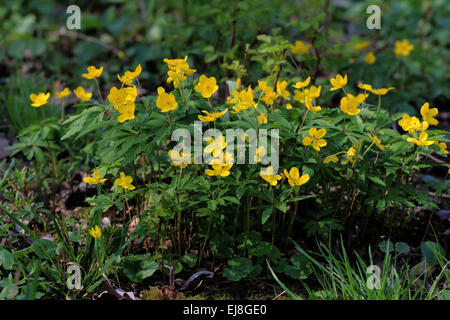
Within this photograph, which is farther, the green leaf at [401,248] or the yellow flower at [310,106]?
the green leaf at [401,248]

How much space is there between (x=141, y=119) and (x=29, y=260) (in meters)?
0.74

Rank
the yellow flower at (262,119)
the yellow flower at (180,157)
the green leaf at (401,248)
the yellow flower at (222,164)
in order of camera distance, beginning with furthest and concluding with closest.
→ the green leaf at (401,248) → the yellow flower at (262,119) → the yellow flower at (180,157) → the yellow flower at (222,164)

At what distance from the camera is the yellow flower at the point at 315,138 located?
5.98 feet

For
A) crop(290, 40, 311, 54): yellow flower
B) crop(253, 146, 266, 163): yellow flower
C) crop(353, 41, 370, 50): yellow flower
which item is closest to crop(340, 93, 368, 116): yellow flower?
crop(253, 146, 266, 163): yellow flower

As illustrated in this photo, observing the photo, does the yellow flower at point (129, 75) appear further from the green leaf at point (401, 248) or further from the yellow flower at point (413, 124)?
the green leaf at point (401, 248)

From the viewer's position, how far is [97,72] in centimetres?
193

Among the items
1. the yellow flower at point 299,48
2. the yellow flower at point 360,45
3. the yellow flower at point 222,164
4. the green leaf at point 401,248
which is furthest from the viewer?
the yellow flower at point 360,45

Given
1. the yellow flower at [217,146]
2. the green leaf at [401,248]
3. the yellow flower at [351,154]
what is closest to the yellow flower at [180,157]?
the yellow flower at [217,146]

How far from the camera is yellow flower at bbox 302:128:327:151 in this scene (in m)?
1.82

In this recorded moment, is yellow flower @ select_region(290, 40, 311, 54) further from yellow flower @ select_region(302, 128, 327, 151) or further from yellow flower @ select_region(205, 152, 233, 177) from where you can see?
yellow flower @ select_region(205, 152, 233, 177)

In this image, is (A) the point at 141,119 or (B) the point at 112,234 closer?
(A) the point at 141,119
